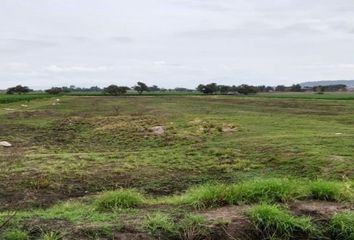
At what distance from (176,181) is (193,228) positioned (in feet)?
25.2

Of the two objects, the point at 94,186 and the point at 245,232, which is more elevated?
the point at 245,232

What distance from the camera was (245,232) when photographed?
6.14 m

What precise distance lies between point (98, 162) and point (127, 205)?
9.16 metres

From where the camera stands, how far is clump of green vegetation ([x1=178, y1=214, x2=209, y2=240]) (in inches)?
235

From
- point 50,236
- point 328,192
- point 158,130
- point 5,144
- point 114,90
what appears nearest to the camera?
point 50,236

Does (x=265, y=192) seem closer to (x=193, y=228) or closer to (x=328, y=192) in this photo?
(x=328, y=192)

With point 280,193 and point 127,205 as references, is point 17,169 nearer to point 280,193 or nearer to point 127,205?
point 127,205

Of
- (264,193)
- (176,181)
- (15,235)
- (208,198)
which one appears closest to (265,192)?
(264,193)

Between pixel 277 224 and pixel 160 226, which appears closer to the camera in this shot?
pixel 160 226

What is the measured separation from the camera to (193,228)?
19.8 ft

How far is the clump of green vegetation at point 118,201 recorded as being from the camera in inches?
282

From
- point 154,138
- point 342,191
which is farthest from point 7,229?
point 154,138

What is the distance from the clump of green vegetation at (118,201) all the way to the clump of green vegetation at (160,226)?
106cm

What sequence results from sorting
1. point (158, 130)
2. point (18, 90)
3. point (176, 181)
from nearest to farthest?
point (176, 181) < point (158, 130) < point (18, 90)
